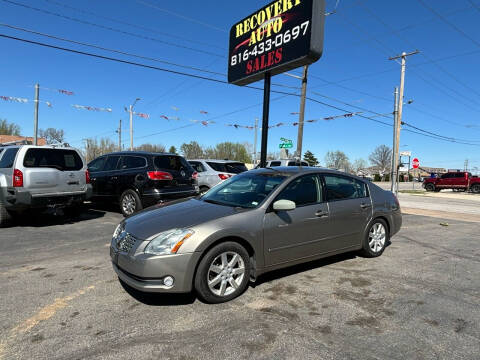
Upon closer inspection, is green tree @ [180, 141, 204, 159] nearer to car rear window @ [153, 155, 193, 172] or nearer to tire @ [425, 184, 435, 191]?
tire @ [425, 184, 435, 191]

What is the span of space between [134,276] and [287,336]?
5.17 feet

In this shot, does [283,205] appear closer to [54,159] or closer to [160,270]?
[160,270]

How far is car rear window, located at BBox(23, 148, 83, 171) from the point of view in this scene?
6715 millimetres

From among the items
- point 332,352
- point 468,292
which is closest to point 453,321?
point 468,292

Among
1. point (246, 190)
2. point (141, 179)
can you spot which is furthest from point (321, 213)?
point (141, 179)

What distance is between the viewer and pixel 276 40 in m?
9.15

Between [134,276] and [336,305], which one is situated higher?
[134,276]

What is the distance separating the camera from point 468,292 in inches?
149

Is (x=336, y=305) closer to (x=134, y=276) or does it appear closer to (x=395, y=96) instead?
(x=134, y=276)

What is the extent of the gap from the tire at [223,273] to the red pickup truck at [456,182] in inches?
1314

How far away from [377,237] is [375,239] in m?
0.07

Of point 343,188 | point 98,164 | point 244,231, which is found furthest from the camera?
point 98,164

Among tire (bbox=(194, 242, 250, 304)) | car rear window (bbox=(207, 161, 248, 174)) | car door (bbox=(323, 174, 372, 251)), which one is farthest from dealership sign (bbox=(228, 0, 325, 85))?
tire (bbox=(194, 242, 250, 304))

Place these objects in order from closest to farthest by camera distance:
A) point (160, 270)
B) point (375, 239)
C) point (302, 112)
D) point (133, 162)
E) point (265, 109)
→ point (160, 270) → point (375, 239) → point (133, 162) → point (265, 109) → point (302, 112)
